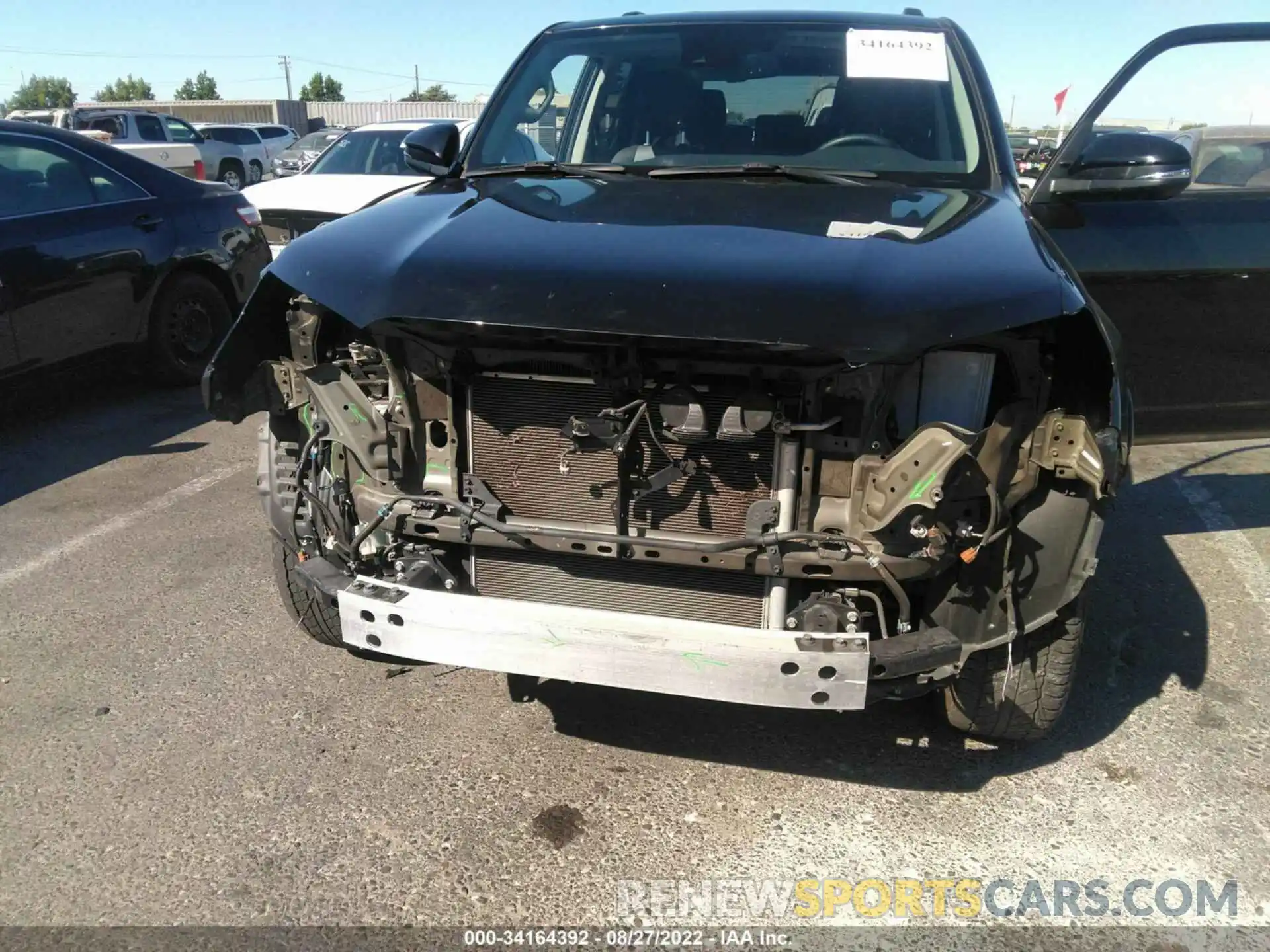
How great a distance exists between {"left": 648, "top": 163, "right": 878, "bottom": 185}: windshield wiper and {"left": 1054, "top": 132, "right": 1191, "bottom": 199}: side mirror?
724 mm

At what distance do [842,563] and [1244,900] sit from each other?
1.22 metres

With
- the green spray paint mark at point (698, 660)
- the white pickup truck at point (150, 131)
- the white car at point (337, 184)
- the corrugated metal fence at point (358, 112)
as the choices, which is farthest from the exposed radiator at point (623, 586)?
the corrugated metal fence at point (358, 112)

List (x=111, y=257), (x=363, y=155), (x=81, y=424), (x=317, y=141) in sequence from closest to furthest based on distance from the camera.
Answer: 1. (x=111, y=257)
2. (x=81, y=424)
3. (x=363, y=155)
4. (x=317, y=141)

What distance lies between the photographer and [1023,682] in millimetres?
2613

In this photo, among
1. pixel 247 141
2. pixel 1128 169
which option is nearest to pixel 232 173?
pixel 247 141

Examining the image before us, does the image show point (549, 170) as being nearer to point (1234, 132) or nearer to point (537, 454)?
point (537, 454)

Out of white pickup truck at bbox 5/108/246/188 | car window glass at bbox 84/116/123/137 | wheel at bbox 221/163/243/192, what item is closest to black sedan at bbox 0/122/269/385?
white pickup truck at bbox 5/108/246/188

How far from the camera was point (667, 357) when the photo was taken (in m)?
2.28

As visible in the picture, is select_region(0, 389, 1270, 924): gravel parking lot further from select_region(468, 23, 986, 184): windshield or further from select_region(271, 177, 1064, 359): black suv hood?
select_region(468, 23, 986, 184): windshield

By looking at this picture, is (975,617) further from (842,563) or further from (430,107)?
(430,107)

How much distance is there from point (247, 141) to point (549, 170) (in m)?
27.3

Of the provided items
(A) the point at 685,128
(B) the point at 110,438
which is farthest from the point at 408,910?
(B) the point at 110,438

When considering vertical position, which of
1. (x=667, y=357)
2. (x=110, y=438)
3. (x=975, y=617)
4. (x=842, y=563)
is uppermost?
(x=667, y=357)

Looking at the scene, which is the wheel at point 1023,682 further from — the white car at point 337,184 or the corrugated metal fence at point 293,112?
the corrugated metal fence at point 293,112
